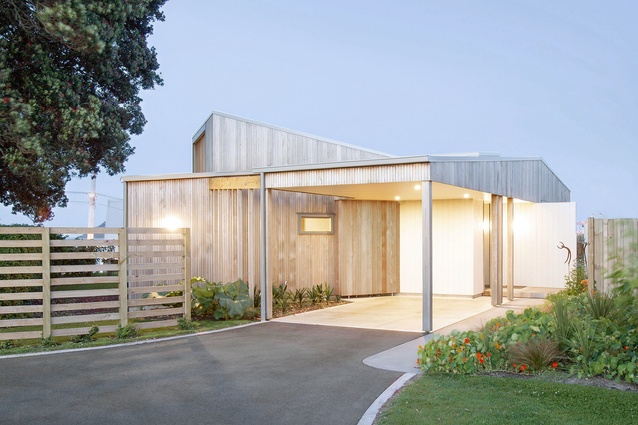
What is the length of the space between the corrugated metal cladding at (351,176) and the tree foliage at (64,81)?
3777 mm

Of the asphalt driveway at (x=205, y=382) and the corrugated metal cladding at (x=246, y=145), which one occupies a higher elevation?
the corrugated metal cladding at (x=246, y=145)

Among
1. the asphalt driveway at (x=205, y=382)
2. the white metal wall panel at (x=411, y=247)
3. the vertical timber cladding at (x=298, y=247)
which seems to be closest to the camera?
the asphalt driveway at (x=205, y=382)

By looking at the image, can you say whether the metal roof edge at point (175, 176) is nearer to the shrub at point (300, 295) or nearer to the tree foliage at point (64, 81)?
the tree foliage at point (64, 81)

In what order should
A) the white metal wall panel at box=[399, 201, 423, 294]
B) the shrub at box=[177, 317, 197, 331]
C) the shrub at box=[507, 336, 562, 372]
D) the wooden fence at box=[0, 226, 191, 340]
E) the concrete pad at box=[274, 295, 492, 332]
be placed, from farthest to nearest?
the white metal wall panel at box=[399, 201, 423, 294], the concrete pad at box=[274, 295, 492, 332], the shrub at box=[177, 317, 197, 331], the wooden fence at box=[0, 226, 191, 340], the shrub at box=[507, 336, 562, 372]

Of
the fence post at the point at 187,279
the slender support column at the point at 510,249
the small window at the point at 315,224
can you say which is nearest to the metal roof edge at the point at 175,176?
the small window at the point at 315,224

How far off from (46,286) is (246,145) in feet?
24.7

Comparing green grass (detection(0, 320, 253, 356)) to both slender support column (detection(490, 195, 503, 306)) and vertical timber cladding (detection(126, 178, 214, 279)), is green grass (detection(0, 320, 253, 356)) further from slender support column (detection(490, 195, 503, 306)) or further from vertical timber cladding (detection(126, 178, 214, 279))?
slender support column (detection(490, 195, 503, 306))

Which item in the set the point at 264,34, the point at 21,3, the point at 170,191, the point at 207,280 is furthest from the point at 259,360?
the point at 264,34

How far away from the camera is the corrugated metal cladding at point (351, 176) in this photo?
30.3 feet

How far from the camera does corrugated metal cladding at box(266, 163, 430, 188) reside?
9227 millimetres

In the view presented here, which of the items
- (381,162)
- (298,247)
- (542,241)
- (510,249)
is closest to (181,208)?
(298,247)

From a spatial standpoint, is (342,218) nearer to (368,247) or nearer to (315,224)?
(315,224)

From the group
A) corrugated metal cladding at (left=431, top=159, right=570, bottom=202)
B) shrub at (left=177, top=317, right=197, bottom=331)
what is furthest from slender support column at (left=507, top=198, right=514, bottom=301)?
shrub at (left=177, top=317, right=197, bottom=331)

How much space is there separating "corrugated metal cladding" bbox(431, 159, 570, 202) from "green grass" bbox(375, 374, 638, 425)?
4.32 meters
